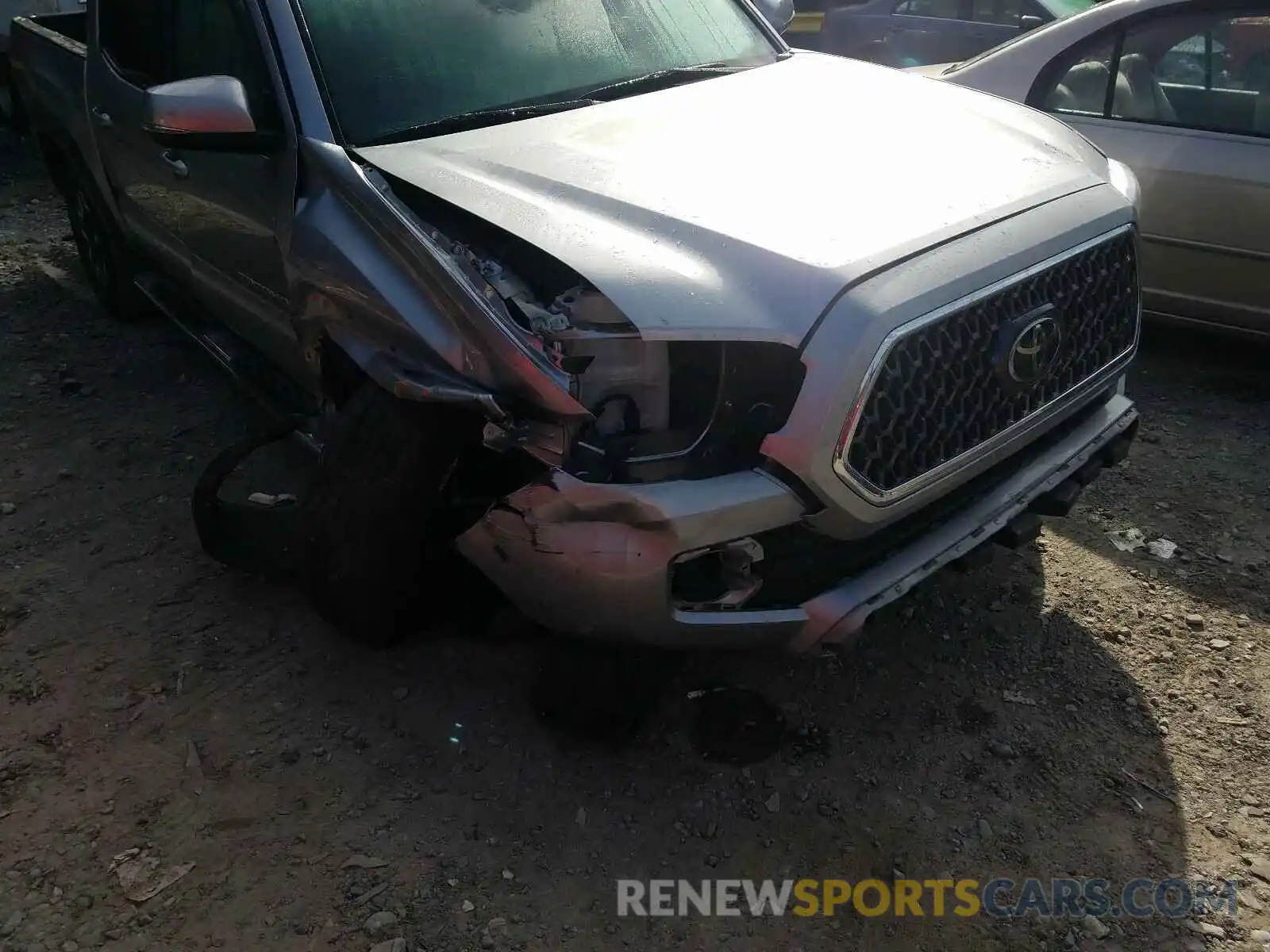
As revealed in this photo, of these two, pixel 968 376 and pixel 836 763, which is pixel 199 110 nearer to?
pixel 968 376

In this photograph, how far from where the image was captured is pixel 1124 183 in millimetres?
3035

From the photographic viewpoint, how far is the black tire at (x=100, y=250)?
199 inches

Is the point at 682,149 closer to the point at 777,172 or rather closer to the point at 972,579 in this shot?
the point at 777,172

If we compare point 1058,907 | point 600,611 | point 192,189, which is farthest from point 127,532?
point 1058,907

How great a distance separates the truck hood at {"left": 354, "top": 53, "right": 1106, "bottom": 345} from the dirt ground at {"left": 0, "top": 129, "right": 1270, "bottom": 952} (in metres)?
0.85

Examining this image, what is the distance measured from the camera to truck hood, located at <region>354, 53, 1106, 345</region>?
2.20 m

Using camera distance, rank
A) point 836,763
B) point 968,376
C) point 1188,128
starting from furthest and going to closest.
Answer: point 1188,128 < point 836,763 < point 968,376

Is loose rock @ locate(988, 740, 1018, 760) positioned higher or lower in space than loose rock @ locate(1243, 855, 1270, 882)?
higher

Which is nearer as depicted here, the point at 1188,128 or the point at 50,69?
the point at 1188,128

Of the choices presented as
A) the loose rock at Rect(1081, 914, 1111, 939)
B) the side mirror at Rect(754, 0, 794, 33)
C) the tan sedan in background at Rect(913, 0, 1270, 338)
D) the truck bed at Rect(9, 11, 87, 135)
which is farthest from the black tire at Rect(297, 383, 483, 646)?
the tan sedan in background at Rect(913, 0, 1270, 338)

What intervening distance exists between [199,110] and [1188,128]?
144 inches

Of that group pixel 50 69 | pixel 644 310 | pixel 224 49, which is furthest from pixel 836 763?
pixel 50 69

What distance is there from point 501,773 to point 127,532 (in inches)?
72.0

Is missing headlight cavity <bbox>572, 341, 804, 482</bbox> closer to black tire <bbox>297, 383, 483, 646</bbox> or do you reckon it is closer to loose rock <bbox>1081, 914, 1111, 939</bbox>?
black tire <bbox>297, 383, 483, 646</bbox>
